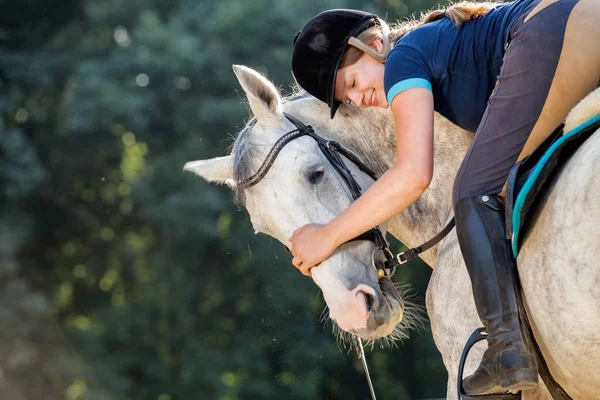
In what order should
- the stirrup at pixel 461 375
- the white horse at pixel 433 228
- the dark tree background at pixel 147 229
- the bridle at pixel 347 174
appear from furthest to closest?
1. the dark tree background at pixel 147 229
2. the bridle at pixel 347 174
3. the stirrup at pixel 461 375
4. the white horse at pixel 433 228

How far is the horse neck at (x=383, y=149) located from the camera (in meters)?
3.60

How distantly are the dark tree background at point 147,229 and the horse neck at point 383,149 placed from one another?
8.72 metres

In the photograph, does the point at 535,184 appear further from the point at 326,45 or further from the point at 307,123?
the point at 307,123

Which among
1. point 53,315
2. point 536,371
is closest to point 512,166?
point 536,371

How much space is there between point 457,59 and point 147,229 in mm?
12359

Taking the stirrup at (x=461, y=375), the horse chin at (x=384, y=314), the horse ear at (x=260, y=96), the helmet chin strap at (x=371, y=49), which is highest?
the helmet chin strap at (x=371, y=49)

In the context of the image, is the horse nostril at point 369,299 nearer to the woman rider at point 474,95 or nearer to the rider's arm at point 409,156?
the woman rider at point 474,95

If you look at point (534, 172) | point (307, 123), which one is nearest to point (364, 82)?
point (307, 123)

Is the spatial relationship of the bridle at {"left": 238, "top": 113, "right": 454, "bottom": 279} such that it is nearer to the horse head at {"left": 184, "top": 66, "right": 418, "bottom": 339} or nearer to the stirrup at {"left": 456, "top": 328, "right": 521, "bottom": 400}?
the horse head at {"left": 184, "top": 66, "right": 418, "bottom": 339}

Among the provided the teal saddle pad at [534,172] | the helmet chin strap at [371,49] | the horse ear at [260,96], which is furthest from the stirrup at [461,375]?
the horse ear at [260,96]

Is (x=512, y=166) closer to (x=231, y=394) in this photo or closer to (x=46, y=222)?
(x=231, y=394)

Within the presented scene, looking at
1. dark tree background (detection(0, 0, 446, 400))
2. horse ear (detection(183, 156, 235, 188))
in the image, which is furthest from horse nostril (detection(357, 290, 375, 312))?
dark tree background (detection(0, 0, 446, 400))

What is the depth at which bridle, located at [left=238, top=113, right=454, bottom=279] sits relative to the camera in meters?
3.47

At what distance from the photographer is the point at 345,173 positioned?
3566mm
